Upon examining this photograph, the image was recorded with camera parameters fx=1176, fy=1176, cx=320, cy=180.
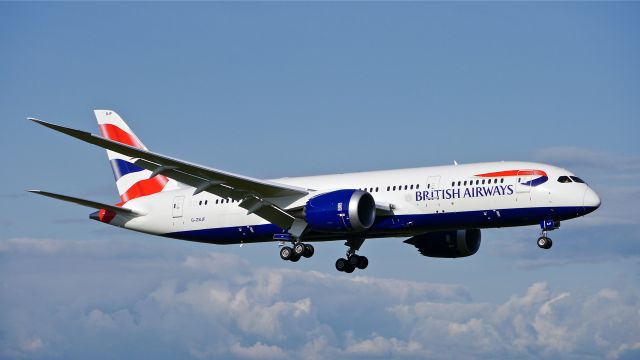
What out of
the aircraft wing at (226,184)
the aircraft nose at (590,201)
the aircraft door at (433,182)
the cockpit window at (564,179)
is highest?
the cockpit window at (564,179)

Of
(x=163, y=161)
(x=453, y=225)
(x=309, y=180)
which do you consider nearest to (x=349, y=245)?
(x=309, y=180)

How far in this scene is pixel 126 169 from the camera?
6588 centimetres

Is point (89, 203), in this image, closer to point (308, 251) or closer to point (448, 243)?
point (308, 251)

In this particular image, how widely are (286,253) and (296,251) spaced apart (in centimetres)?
62

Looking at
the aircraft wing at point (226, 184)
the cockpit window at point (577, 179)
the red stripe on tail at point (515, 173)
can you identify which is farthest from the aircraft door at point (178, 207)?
the cockpit window at point (577, 179)

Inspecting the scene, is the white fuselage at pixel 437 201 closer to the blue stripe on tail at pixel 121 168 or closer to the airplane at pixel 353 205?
the airplane at pixel 353 205

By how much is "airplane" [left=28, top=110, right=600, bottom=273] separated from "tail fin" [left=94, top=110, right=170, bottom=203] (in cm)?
128

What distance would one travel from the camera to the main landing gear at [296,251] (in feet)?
189

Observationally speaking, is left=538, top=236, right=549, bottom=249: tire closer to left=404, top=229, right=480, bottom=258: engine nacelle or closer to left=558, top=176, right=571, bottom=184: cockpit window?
left=558, top=176, right=571, bottom=184: cockpit window

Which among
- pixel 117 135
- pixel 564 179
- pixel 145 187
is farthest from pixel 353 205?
pixel 117 135

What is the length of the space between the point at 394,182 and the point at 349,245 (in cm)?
742

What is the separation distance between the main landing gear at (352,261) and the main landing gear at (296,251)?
471 centimetres

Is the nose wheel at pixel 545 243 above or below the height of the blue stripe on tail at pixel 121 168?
below

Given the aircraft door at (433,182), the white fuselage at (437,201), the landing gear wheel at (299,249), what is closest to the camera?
the white fuselage at (437,201)
